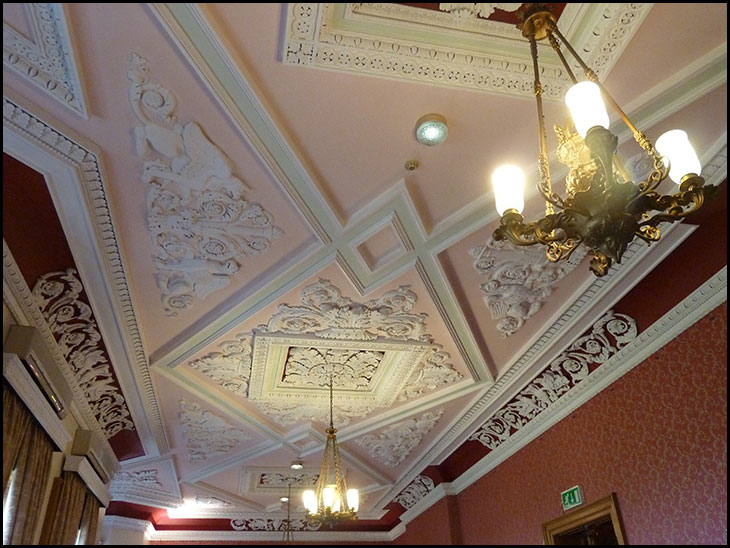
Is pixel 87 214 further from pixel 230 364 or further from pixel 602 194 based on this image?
pixel 602 194

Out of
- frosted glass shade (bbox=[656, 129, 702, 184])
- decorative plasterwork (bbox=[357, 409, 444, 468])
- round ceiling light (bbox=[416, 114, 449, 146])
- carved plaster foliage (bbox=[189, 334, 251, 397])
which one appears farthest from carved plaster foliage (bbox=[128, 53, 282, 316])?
decorative plasterwork (bbox=[357, 409, 444, 468])

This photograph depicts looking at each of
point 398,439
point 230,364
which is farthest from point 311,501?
point 230,364

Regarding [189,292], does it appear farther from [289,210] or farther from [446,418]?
[446,418]

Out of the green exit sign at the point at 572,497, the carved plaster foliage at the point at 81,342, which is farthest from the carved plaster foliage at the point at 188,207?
the green exit sign at the point at 572,497

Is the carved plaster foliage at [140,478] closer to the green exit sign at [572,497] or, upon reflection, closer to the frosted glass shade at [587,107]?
the green exit sign at [572,497]

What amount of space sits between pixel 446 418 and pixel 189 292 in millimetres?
3372

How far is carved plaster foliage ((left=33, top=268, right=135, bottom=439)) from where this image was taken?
12.5 ft

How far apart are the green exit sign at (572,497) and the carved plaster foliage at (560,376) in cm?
75

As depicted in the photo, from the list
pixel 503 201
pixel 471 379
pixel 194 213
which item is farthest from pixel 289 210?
pixel 471 379

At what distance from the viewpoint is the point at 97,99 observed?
288 cm

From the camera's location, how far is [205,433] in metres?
6.38

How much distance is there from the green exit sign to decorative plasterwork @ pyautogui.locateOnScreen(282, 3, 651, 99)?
11.8 feet

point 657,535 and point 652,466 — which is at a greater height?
point 652,466

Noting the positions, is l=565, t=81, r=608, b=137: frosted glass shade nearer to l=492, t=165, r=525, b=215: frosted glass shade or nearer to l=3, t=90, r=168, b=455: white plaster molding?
l=492, t=165, r=525, b=215: frosted glass shade
